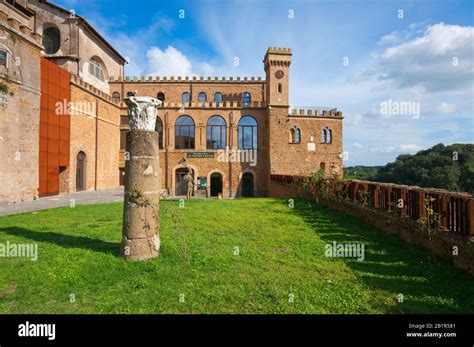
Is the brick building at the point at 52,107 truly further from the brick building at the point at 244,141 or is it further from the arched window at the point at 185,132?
the arched window at the point at 185,132

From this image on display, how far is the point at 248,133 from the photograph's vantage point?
2912 cm

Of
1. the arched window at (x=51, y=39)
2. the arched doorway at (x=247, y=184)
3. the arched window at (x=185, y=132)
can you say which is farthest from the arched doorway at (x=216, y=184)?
the arched window at (x=51, y=39)

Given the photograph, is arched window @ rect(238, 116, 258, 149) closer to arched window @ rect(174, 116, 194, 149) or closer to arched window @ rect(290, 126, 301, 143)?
arched window @ rect(290, 126, 301, 143)

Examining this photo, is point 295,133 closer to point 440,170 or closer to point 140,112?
point 140,112

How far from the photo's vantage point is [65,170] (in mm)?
19797

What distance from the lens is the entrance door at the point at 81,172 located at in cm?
2123

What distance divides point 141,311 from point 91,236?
468 centimetres

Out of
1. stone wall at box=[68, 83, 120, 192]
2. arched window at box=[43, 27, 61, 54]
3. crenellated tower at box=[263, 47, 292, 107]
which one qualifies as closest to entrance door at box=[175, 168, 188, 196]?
stone wall at box=[68, 83, 120, 192]

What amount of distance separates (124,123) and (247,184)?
1525 centimetres

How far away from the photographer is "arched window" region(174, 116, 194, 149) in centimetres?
2878

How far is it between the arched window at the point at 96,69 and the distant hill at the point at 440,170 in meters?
31.5

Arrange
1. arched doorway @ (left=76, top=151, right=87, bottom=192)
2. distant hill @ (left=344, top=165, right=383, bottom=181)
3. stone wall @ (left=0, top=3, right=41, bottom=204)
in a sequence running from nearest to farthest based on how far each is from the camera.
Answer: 1. distant hill @ (left=344, top=165, right=383, bottom=181)
2. stone wall @ (left=0, top=3, right=41, bottom=204)
3. arched doorway @ (left=76, top=151, right=87, bottom=192)

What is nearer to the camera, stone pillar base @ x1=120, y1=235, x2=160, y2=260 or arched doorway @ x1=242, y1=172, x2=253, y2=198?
stone pillar base @ x1=120, y1=235, x2=160, y2=260

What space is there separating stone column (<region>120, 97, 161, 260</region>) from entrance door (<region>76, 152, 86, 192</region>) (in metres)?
18.9
